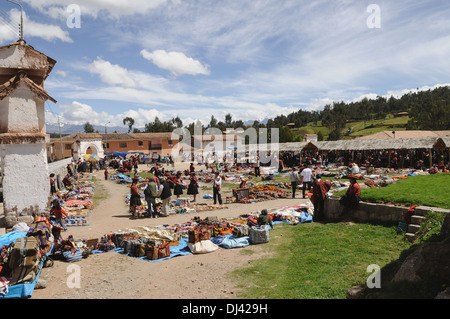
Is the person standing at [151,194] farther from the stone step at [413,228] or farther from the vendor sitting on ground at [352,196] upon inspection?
the stone step at [413,228]

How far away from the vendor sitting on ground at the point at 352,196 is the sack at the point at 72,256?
26.0 ft

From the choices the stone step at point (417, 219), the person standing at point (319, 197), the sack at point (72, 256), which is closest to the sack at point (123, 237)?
the sack at point (72, 256)

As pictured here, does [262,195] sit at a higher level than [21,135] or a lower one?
lower

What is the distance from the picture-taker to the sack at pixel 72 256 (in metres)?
7.70

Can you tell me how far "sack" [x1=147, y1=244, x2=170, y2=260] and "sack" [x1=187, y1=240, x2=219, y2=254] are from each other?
2.23 feet

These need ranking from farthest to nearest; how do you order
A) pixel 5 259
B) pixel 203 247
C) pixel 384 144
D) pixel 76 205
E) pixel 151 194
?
pixel 384 144, pixel 76 205, pixel 151 194, pixel 203 247, pixel 5 259

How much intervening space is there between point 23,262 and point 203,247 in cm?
410

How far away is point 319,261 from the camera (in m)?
6.80

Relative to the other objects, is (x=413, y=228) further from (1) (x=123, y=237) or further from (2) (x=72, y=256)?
(2) (x=72, y=256)

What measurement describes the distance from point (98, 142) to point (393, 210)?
4901 centimetres

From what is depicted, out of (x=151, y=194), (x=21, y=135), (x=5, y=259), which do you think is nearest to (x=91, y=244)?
(x=5, y=259)

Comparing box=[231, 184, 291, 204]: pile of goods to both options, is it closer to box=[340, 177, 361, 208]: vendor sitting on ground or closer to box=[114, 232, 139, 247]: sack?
box=[340, 177, 361, 208]: vendor sitting on ground

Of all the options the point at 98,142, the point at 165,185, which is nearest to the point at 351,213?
the point at 165,185

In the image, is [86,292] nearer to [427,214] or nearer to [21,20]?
[427,214]
